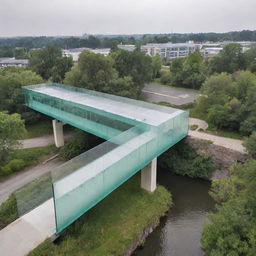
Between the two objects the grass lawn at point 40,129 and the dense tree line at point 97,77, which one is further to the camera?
the dense tree line at point 97,77

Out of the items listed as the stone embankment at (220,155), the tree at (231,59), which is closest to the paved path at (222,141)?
the stone embankment at (220,155)

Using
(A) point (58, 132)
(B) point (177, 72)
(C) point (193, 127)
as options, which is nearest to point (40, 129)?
(A) point (58, 132)

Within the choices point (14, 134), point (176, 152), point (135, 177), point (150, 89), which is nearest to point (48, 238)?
point (135, 177)

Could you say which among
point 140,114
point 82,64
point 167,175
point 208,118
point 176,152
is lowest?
point 167,175

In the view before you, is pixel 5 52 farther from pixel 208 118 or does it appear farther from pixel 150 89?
pixel 208 118

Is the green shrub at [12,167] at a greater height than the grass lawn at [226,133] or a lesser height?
lesser

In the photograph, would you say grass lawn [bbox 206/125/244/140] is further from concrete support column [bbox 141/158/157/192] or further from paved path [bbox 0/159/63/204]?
paved path [bbox 0/159/63/204]

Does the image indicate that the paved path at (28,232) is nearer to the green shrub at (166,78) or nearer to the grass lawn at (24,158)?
the grass lawn at (24,158)
